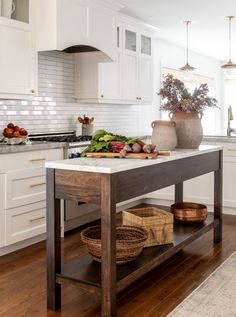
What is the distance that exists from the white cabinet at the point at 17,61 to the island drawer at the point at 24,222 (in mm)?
1001

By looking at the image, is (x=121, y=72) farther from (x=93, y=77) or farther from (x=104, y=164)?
(x=104, y=164)

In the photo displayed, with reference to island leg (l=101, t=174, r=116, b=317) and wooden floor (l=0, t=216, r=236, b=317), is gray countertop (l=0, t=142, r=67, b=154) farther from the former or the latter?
island leg (l=101, t=174, r=116, b=317)

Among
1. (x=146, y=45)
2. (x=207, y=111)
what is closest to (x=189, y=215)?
(x=146, y=45)

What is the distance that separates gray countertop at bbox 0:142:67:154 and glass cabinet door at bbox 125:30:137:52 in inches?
85.0

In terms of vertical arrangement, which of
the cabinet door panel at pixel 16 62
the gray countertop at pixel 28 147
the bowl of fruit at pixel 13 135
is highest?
the cabinet door panel at pixel 16 62

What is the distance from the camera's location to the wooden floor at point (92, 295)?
2.50 meters

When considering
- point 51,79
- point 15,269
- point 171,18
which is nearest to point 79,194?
point 15,269

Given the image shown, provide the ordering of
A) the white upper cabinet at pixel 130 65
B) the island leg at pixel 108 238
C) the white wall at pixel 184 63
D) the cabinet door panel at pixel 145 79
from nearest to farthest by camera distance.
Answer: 1. the island leg at pixel 108 238
2. the white upper cabinet at pixel 130 65
3. the cabinet door panel at pixel 145 79
4. the white wall at pixel 184 63

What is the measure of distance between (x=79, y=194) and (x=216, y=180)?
1.88 metres

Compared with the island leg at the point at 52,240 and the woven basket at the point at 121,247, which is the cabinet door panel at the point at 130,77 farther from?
the island leg at the point at 52,240

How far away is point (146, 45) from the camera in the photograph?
234 inches

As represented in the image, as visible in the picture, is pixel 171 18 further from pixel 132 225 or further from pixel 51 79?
pixel 132 225

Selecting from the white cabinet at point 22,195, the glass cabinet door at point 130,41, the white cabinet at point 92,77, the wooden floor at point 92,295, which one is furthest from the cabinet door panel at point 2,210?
the glass cabinet door at point 130,41

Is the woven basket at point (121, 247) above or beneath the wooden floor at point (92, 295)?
above
